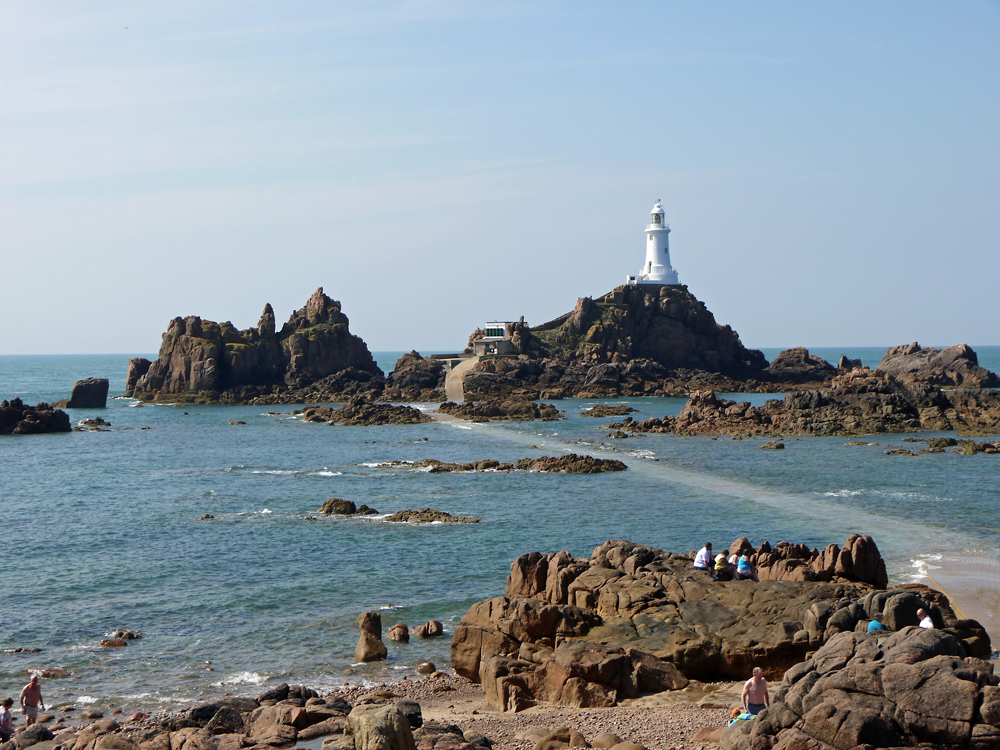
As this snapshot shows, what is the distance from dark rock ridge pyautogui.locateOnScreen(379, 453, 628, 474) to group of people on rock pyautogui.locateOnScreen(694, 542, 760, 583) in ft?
96.5

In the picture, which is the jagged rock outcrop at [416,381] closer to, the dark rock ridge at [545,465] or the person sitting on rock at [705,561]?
the dark rock ridge at [545,465]

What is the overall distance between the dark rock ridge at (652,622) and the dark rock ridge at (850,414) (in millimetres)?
51053

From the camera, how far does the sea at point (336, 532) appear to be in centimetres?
2339

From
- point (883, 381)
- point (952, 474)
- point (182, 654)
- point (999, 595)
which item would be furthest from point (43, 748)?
point (883, 381)

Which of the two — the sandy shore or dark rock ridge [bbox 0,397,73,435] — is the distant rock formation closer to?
dark rock ridge [bbox 0,397,73,435]

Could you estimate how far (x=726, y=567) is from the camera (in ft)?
79.7

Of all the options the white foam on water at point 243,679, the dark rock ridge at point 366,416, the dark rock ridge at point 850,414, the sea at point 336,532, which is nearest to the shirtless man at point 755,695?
the sea at point 336,532

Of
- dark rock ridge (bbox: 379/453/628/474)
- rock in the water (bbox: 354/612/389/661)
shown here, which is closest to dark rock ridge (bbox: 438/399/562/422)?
dark rock ridge (bbox: 379/453/628/474)

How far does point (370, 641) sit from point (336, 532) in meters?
15.6

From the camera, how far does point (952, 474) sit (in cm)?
5178

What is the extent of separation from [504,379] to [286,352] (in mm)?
30961

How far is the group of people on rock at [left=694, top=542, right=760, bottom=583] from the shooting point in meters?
24.3

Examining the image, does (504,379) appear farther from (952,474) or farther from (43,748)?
(43,748)

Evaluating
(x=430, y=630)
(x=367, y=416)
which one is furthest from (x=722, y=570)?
(x=367, y=416)
